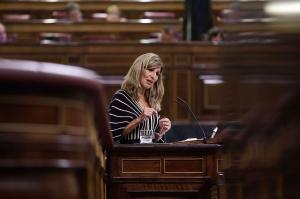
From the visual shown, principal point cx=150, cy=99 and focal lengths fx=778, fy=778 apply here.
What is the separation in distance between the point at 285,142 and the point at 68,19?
26.6 feet

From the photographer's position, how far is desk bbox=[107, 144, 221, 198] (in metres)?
4.71

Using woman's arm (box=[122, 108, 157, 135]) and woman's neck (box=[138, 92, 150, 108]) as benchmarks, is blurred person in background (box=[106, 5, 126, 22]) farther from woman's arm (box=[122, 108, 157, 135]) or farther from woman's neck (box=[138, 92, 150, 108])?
woman's arm (box=[122, 108, 157, 135])

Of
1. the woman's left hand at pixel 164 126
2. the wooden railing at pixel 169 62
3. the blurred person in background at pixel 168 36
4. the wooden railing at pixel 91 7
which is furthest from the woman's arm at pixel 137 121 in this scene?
the wooden railing at pixel 91 7

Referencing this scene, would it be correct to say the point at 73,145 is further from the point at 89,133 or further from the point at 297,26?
the point at 297,26

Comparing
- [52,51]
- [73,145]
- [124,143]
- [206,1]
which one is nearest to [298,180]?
[73,145]

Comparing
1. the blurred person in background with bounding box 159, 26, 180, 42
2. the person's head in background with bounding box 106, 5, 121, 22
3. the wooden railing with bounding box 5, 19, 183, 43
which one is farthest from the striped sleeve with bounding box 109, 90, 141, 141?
the person's head in background with bounding box 106, 5, 121, 22

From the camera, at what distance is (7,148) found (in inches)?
62.7

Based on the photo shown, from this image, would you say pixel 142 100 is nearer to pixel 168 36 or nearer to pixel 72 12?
pixel 168 36

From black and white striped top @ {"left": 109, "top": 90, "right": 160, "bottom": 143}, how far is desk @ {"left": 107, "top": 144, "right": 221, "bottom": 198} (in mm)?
390

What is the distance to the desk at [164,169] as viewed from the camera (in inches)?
185

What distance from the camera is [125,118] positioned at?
5180mm

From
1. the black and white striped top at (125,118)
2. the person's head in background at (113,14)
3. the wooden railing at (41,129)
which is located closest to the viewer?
the wooden railing at (41,129)

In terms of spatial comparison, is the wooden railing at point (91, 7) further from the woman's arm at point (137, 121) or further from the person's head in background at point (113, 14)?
the woman's arm at point (137, 121)

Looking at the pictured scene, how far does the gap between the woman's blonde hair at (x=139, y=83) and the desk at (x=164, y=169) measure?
65cm
